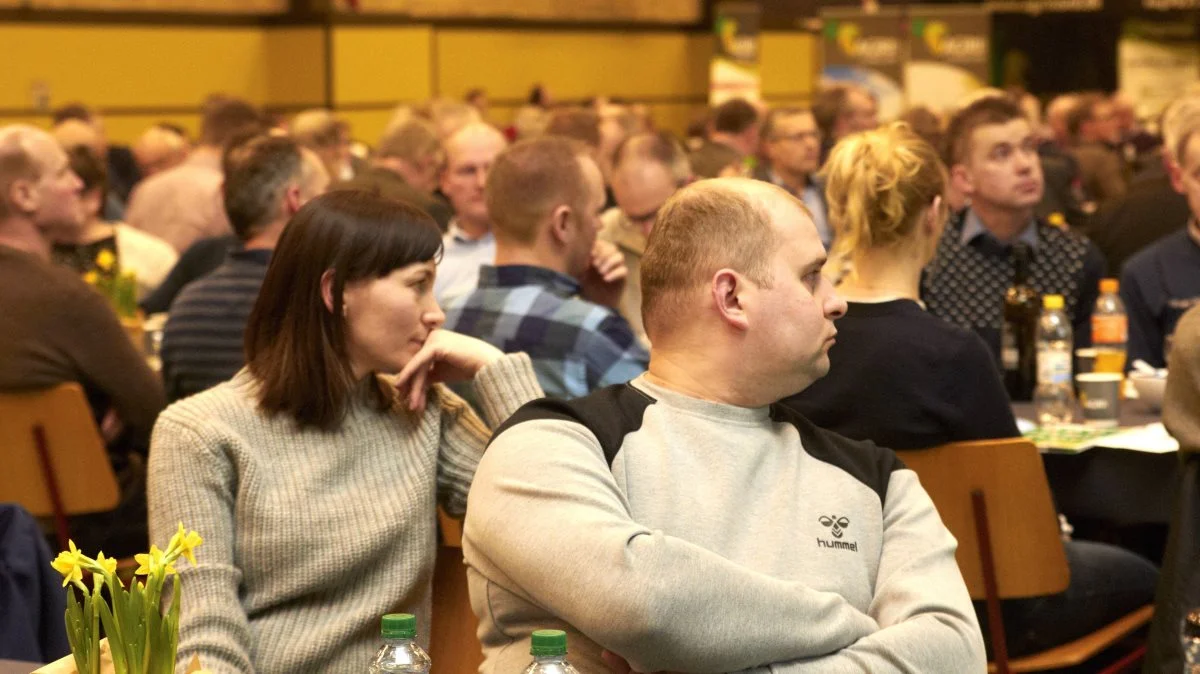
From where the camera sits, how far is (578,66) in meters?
16.8

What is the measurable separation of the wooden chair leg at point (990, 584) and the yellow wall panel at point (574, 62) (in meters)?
12.3

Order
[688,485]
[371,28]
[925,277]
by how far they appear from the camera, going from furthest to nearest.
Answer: [371,28] → [925,277] → [688,485]

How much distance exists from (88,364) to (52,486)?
0.33 metres

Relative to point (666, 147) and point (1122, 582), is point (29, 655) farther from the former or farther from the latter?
point (666, 147)

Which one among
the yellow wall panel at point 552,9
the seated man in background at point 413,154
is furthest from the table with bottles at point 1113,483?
the yellow wall panel at point 552,9

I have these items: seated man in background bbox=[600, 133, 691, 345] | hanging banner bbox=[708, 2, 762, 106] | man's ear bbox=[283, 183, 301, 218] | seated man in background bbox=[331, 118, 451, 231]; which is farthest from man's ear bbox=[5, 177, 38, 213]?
hanging banner bbox=[708, 2, 762, 106]

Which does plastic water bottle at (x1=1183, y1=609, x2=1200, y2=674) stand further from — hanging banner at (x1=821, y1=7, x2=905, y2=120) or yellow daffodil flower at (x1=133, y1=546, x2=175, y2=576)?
hanging banner at (x1=821, y1=7, x2=905, y2=120)

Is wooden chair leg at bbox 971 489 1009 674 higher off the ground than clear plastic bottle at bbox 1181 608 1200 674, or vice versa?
clear plastic bottle at bbox 1181 608 1200 674

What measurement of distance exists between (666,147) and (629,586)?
415cm

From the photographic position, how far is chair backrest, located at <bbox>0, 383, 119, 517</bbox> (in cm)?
405

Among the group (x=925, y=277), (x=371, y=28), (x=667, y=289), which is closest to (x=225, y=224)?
(x=925, y=277)

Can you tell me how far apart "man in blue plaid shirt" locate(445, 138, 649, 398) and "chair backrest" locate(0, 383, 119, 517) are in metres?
0.96

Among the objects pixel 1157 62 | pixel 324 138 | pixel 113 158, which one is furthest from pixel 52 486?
pixel 1157 62

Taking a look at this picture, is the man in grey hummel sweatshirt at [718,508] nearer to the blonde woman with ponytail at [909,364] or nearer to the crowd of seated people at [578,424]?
the crowd of seated people at [578,424]
